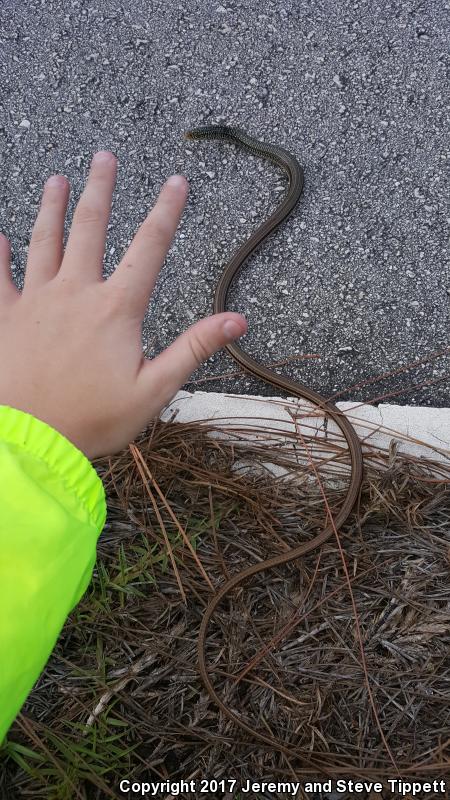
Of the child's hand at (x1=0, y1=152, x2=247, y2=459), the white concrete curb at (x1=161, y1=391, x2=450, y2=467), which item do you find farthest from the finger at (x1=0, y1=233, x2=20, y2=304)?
the white concrete curb at (x1=161, y1=391, x2=450, y2=467)

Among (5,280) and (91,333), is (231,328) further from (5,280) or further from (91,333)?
(5,280)

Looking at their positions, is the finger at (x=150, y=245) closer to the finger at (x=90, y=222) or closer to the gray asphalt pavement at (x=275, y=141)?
the finger at (x=90, y=222)

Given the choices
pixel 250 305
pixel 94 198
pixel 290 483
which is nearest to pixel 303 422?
pixel 290 483

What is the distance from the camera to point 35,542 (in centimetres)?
101

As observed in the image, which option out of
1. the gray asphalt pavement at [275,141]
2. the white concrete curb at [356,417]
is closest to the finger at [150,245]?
the white concrete curb at [356,417]

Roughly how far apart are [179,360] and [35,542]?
1.33 ft

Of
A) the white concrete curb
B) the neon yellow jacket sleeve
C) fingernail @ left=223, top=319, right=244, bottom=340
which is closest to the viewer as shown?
the neon yellow jacket sleeve

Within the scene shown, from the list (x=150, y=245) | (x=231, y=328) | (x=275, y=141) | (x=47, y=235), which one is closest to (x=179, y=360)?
(x=231, y=328)

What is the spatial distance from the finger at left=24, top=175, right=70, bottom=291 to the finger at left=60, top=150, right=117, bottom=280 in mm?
36

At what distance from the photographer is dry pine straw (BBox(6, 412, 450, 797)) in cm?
157

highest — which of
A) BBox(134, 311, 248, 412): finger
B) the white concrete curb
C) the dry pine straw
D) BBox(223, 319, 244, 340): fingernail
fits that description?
BBox(223, 319, 244, 340): fingernail

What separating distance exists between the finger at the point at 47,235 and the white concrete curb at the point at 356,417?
982 millimetres

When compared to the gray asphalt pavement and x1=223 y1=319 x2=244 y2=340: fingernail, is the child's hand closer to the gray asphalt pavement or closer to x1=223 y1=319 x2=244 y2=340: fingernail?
x1=223 y1=319 x2=244 y2=340: fingernail

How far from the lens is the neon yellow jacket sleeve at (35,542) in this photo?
0.99 m
